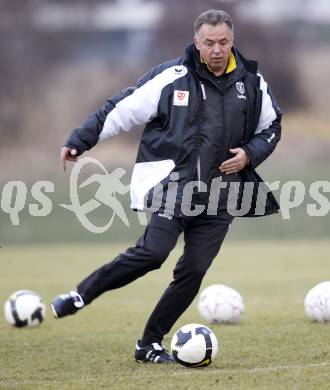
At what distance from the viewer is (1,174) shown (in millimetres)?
33562

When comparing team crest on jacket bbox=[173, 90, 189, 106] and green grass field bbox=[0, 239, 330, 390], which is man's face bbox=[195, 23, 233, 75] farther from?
green grass field bbox=[0, 239, 330, 390]

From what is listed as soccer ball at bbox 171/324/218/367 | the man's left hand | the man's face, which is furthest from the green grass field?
the man's face

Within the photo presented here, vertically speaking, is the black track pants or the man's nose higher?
the man's nose

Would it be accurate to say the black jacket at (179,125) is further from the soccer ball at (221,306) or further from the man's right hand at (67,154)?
the soccer ball at (221,306)

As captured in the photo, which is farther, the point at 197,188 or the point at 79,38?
the point at 79,38

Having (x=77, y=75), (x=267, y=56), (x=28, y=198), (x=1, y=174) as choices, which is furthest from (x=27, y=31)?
(x=28, y=198)

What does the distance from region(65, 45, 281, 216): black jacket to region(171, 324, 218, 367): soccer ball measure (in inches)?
35.0

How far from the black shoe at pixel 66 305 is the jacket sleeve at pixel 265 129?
5.38ft

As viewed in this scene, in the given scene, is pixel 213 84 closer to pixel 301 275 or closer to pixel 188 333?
→ pixel 188 333

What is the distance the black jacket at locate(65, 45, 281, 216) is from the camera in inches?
299

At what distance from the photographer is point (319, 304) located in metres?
10.1

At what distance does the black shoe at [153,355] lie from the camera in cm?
794

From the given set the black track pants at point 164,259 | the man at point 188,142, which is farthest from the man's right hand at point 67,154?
the black track pants at point 164,259

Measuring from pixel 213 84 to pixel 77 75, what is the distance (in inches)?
1562
